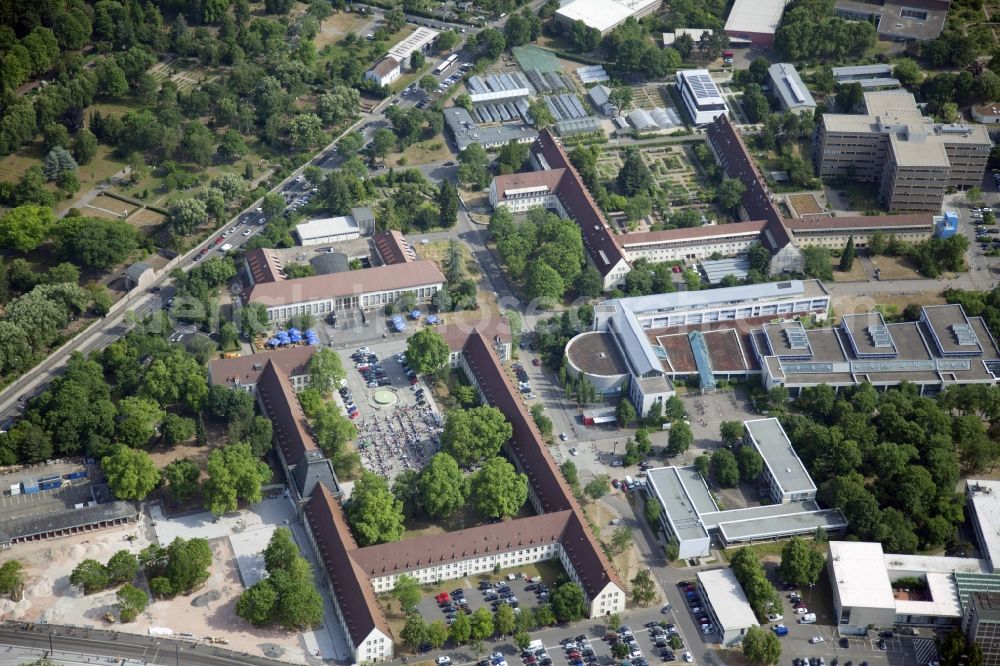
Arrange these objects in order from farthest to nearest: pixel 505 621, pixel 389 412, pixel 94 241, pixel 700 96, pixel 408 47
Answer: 1. pixel 408 47
2. pixel 700 96
3. pixel 94 241
4. pixel 389 412
5. pixel 505 621

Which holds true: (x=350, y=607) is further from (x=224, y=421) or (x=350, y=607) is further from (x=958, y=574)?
(x=958, y=574)

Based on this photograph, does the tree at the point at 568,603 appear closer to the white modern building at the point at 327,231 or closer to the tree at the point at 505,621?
the tree at the point at 505,621

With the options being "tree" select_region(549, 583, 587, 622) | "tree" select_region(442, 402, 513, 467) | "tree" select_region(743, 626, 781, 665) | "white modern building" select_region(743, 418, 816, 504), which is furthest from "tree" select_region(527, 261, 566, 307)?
"tree" select_region(743, 626, 781, 665)

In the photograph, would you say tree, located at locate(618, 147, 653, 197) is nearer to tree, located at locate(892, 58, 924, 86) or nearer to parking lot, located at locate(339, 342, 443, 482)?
parking lot, located at locate(339, 342, 443, 482)

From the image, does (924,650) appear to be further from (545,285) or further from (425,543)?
(545,285)

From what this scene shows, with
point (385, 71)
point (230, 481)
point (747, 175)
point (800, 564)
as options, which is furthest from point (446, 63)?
point (800, 564)
